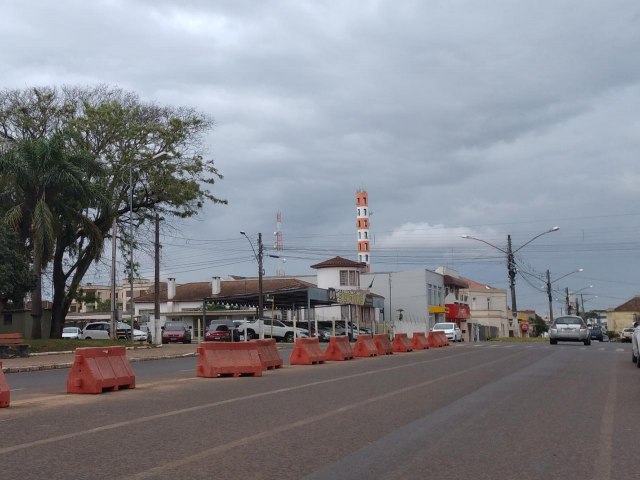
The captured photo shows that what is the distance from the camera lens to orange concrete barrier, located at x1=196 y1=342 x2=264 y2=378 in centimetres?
1800

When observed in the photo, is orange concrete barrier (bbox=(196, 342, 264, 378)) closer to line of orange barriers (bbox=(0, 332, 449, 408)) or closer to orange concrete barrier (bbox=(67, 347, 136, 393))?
line of orange barriers (bbox=(0, 332, 449, 408))

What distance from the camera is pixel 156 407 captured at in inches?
477

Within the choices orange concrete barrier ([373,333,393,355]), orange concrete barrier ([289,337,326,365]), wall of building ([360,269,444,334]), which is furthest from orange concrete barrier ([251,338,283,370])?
wall of building ([360,269,444,334])

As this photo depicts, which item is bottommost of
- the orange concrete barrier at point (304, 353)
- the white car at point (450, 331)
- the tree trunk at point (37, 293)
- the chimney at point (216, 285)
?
the orange concrete barrier at point (304, 353)

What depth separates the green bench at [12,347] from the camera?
30.4 m

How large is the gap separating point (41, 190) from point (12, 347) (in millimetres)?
8496

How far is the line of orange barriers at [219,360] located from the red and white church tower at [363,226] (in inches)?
3016

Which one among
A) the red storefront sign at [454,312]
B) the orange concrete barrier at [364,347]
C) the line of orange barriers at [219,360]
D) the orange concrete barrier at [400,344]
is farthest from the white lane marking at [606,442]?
the red storefront sign at [454,312]

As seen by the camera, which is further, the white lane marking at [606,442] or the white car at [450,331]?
the white car at [450,331]

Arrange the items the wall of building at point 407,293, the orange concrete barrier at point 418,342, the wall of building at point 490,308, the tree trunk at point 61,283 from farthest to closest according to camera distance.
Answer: the wall of building at point 490,308
the wall of building at point 407,293
the tree trunk at point 61,283
the orange concrete barrier at point 418,342

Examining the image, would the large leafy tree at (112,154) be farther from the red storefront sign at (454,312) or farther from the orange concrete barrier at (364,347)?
the red storefront sign at (454,312)

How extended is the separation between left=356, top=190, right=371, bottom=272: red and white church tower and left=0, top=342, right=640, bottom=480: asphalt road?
89.2m

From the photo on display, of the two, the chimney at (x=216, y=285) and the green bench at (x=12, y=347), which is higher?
the chimney at (x=216, y=285)

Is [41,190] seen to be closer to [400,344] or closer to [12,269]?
[12,269]
